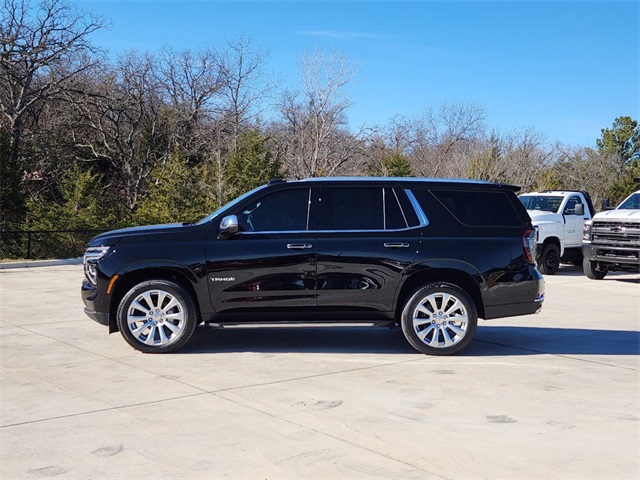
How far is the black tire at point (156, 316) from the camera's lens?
8.23m

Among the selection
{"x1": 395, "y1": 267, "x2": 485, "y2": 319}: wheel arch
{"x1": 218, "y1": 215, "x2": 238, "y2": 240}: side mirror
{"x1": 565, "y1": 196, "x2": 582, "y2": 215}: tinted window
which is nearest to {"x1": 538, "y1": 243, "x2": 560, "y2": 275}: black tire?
{"x1": 565, "y1": 196, "x2": 582, "y2": 215}: tinted window

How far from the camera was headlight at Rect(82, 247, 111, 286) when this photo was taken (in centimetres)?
835

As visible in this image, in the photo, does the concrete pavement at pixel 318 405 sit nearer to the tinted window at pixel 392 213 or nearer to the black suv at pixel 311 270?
the black suv at pixel 311 270

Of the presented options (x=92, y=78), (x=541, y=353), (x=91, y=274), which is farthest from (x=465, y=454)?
(x=92, y=78)

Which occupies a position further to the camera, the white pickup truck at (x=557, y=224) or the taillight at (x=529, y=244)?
the white pickup truck at (x=557, y=224)

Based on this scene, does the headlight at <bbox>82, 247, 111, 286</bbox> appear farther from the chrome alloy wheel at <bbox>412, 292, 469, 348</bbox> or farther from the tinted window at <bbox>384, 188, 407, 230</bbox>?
the chrome alloy wheel at <bbox>412, 292, 469, 348</bbox>

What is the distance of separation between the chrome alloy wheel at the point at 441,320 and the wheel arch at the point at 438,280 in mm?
231

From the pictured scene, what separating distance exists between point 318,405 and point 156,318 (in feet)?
9.01

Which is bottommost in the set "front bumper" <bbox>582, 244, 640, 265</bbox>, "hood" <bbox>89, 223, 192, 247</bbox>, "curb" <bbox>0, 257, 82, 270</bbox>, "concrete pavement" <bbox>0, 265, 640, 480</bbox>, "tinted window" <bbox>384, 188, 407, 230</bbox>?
"concrete pavement" <bbox>0, 265, 640, 480</bbox>

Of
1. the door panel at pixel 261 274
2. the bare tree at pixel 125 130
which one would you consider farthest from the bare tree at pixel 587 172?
the door panel at pixel 261 274

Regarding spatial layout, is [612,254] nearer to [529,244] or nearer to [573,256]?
[573,256]

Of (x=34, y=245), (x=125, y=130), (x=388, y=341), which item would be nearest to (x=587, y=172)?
(x=125, y=130)

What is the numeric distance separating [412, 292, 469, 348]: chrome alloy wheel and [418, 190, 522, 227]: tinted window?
952mm

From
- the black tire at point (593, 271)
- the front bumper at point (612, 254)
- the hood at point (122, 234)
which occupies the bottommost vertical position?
the black tire at point (593, 271)
